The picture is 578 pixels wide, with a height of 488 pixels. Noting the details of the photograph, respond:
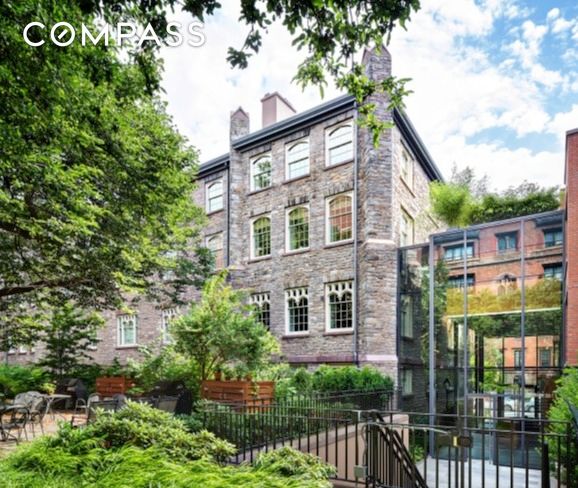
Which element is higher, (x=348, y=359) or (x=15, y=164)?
(x=15, y=164)

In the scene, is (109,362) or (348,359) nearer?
(348,359)

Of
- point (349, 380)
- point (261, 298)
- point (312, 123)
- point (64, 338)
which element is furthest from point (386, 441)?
point (64, 338)

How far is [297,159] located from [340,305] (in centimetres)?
615

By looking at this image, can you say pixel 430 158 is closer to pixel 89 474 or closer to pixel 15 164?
pixel 15 164

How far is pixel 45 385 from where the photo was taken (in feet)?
56.4

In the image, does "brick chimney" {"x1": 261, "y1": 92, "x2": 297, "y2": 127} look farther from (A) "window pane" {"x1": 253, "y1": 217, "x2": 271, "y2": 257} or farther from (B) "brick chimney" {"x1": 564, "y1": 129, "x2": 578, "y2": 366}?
(B) "brick chimney" {"x1": 564, "y1": 129, "x2": 578, "y2": 366}

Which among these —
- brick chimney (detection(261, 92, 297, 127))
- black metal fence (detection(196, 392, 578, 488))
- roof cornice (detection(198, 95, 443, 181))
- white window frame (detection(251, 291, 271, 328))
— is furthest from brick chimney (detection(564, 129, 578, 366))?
brick chimney (detection(261, 92, 297, 127))

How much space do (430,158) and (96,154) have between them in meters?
14.9

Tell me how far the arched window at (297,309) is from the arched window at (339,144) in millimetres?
5117

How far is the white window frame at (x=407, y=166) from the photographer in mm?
18516

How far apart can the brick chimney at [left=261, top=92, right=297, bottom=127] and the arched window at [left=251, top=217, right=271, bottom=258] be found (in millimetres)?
4570

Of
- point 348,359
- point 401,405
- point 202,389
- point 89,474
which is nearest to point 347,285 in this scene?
point 348,359

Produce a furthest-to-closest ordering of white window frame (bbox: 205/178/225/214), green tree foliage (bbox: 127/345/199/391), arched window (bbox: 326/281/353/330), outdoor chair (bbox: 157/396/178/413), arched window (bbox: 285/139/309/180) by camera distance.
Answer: white window frame (bbox: 205/178/225/214) < arched window (bbox: 285/139/309/180) < arched window (bbox: 326/281/353/330) < green tree foliage (bbox: 127/345/199/391) < outdoor chair (bbox: 157/396/178/413)

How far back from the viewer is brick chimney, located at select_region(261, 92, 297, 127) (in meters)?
21.5
